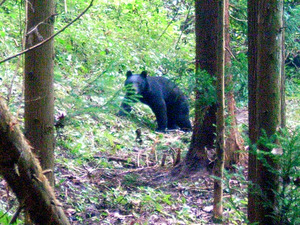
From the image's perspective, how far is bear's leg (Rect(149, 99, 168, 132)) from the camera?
35.7 ft

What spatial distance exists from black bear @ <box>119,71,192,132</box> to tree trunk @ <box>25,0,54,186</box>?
7396 millimetres

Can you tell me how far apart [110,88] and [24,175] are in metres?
2.11

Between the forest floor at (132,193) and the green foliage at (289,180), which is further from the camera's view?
the forest floor at (132,193)

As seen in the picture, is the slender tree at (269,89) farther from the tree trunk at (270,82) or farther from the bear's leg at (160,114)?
the bear's leg at (160,114)

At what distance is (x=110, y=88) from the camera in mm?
4344

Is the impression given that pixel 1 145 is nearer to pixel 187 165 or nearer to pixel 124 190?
pixel 124 190

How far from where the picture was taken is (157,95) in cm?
1143

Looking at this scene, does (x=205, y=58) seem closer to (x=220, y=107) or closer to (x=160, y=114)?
(x=220, y=107)

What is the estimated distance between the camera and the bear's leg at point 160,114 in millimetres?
10875

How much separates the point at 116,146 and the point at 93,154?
2.78ft

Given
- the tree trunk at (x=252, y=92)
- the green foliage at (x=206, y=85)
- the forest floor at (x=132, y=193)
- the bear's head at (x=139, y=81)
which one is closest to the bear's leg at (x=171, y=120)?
the bear's head at (x=139, y=81)

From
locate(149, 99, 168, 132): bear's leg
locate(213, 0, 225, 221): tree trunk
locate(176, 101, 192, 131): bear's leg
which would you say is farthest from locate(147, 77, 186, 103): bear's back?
locate(213, 0, 225, 221): tree trunk

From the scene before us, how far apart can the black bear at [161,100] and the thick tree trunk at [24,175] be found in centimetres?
821

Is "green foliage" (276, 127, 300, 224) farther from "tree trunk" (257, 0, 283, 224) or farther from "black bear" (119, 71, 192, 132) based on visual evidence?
"black bear" (119, 71, 192, 132)
